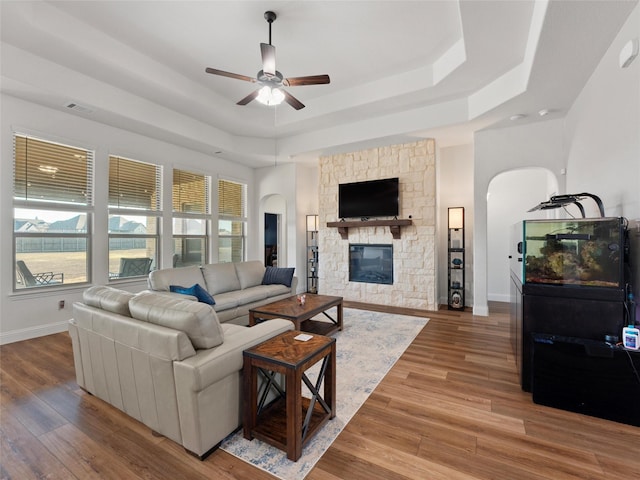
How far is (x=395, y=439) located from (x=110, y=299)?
2248 millimetres

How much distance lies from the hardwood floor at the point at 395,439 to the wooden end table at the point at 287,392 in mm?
176

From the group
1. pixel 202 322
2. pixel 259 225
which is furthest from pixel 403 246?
pixel 202 322

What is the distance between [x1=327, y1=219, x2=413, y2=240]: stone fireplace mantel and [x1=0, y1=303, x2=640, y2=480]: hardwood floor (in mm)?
3080

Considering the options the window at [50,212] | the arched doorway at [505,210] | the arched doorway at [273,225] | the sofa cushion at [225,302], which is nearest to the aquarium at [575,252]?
the sofa cushion at [225,302]

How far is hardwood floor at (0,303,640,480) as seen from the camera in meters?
1.63

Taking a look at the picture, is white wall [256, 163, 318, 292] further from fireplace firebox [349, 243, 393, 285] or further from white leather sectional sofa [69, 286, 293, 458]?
white leather sectional sofa [69, 286, 293, 458]

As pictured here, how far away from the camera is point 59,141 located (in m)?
4.15

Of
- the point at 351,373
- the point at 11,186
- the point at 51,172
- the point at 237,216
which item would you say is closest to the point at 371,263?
the point at 351,373

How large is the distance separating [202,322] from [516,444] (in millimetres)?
2100

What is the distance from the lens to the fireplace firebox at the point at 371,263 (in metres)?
5.78

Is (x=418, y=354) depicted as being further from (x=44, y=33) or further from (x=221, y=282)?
(x=44, y=33)

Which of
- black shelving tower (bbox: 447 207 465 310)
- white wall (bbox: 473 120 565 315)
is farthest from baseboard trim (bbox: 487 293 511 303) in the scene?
white wall (bbox: 473 120 565 315)

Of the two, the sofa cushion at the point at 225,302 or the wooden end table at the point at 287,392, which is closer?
the wooden end table at the point at 287,392

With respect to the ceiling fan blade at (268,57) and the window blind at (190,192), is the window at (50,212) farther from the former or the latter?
the ceiling fan blade at (268,57)
